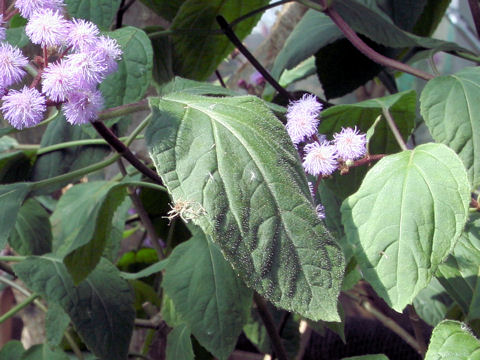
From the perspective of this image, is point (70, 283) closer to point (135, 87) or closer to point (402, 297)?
point (135, 87)

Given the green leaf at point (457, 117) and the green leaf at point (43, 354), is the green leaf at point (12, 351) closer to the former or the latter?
the green leaf at point (43, 354)

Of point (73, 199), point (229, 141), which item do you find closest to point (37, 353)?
point (73, 199)

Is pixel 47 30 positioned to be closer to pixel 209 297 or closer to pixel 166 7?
pixel 209 297

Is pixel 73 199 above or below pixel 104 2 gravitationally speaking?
below

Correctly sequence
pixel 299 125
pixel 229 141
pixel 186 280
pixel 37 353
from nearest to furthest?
1. pixel 229 141
2. pixel 299 125
3. pixel 186 280
4. pixel 37 353

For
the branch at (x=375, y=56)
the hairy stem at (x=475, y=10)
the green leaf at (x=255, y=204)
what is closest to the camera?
the green leaf at (x=255, y=204)

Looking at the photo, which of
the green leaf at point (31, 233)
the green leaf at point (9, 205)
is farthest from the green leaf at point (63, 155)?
the green leaf at point (9, 205)
